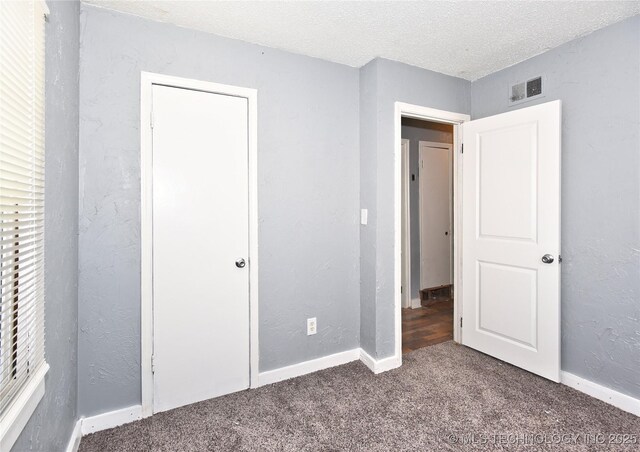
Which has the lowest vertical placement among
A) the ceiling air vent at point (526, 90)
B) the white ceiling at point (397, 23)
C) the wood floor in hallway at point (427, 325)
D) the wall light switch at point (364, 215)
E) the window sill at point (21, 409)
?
the wood floor in hallway at point (427, 325)

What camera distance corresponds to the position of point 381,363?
8.21 feet

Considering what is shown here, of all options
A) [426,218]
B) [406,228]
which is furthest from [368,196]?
[426,218]

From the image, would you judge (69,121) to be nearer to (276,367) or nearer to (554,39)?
(276,367)

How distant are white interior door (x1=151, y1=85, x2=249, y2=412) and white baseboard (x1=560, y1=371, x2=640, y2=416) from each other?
2.27 meters

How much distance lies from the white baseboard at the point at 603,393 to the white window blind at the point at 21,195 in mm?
3050

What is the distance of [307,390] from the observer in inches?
88.7

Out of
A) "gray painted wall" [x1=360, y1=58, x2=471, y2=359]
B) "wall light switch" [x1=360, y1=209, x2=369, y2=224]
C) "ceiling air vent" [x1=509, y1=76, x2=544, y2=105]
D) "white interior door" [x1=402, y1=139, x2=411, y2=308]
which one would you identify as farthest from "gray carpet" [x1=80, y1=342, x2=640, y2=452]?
"ceiling air vent" [x1=509, y1=76, x2=544, y2=105]

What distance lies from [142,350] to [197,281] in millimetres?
503

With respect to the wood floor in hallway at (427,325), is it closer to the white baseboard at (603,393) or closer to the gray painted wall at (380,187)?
the gray painted wall at (380,187)

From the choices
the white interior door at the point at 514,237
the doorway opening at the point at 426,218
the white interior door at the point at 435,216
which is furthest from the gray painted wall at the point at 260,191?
the white interior door at the point at 435,216

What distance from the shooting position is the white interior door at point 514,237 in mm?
2301

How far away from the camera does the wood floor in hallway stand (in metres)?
3.08

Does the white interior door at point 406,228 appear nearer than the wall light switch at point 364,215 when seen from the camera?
No

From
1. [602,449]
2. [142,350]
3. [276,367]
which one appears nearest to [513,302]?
[602,449]
